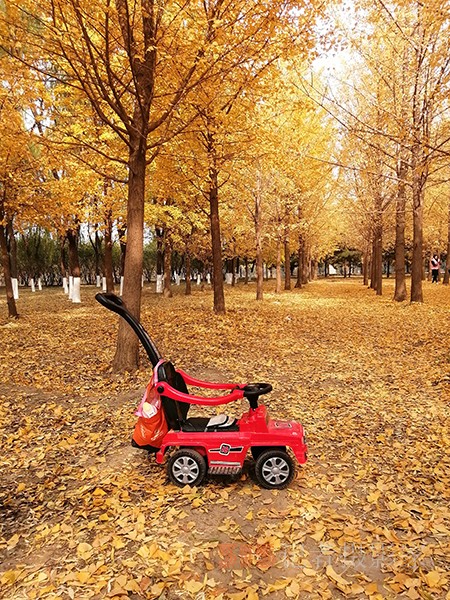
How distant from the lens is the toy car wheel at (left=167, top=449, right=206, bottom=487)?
400 centimetres

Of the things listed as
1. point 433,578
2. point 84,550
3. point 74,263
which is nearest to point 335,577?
point 433,578

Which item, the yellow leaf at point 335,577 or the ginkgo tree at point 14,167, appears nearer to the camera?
the yellow leaf at point 335,577

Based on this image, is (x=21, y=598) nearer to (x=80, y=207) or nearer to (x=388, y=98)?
(x=80, y=207)

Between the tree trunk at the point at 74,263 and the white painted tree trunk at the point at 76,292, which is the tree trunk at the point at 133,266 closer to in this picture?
the tree trunk at the point at 74,263

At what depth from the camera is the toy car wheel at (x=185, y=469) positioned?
13.1 feet

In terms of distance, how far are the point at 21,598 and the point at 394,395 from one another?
5.79 meters

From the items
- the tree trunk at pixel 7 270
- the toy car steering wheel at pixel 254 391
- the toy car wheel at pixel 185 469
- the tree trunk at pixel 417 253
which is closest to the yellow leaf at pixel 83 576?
the toy car wheel at pixel 185 469

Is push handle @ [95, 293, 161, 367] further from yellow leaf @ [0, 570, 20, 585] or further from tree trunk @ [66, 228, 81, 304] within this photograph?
tree trunk @ [66, 228, 81, 304]

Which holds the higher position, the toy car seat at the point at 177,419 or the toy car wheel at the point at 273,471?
the toy car seat at the point at 177,419

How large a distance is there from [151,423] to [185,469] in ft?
1.92

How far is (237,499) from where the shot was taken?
387 centimetres

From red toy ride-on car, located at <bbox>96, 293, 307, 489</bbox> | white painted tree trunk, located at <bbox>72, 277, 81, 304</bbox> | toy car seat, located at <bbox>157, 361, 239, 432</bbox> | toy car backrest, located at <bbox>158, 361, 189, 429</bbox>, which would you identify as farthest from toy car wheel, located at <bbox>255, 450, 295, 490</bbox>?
white painted tree trunk, located at <bbox>72, 277, 81, 304</bbox>

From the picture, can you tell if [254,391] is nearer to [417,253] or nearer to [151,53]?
[151,53]

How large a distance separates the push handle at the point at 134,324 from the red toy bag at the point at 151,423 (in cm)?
41
